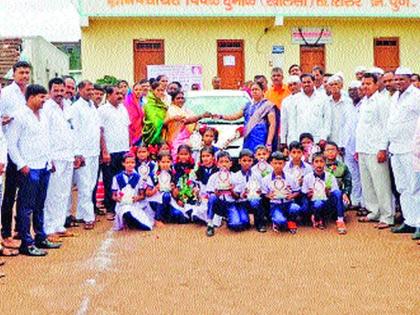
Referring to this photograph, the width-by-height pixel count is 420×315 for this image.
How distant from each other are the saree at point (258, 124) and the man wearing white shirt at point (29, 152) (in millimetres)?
3260

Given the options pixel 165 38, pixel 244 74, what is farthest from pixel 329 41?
pixel 165 38

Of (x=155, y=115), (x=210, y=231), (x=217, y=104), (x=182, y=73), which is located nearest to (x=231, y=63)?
(x=182, y=73)

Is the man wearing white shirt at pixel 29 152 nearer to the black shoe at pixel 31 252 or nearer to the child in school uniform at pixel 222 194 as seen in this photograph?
the black shoe at pixel 31 252

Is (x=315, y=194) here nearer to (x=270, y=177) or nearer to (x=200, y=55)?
(x=270, y=177)

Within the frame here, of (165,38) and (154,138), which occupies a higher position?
(165,38)

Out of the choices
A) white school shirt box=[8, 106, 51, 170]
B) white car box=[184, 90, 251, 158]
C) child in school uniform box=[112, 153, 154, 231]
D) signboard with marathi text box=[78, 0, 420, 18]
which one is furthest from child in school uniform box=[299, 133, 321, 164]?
signboard with marathi text box=[78, 0, 420, 18]

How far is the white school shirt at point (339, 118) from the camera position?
32.0 ft

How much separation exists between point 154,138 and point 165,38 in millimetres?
10506

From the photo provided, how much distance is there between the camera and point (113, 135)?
9.23m

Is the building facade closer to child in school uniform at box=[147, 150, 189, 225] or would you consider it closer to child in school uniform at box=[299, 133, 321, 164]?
child in school uniform at box=[299, 133, 321, 164]

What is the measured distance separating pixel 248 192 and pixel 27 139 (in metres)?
2.83

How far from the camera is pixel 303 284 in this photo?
19.1 ft

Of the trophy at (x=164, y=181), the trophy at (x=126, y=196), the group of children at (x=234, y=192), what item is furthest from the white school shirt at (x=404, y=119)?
the trophy at (x=126, y=196)

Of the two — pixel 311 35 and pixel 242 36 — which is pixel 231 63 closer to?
pixel 242 36
